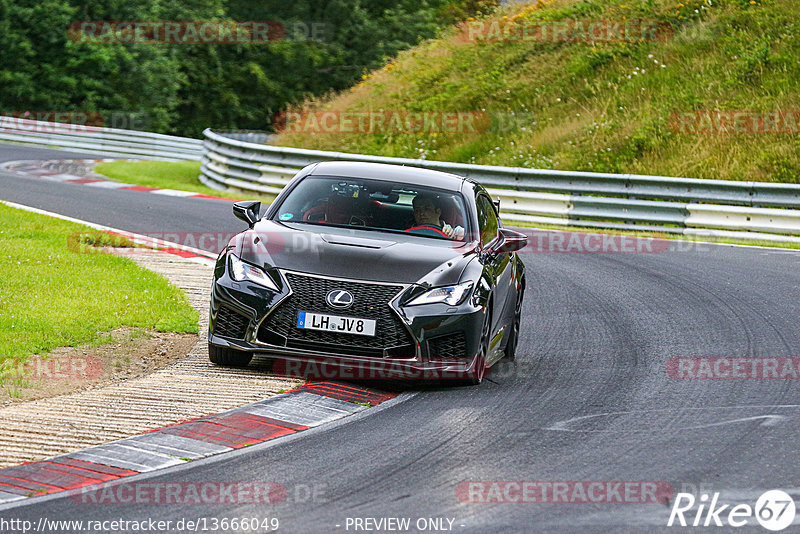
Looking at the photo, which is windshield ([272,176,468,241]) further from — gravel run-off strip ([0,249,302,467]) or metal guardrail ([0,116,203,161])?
metal guardrail ([0,116,203,161])

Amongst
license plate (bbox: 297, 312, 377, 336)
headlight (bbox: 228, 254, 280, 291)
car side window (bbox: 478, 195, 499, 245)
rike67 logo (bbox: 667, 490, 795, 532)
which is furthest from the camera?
car side window (bbox: 478, 195, 499, 245)

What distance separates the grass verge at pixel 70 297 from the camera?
351 inches

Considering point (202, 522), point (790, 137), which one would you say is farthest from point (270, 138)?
point (202, 522)

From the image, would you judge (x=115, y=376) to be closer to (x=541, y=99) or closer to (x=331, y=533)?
(x=331, y=533)

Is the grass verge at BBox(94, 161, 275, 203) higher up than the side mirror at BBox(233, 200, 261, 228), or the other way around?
the side mirror at BBox(233, 200, 261, 228)

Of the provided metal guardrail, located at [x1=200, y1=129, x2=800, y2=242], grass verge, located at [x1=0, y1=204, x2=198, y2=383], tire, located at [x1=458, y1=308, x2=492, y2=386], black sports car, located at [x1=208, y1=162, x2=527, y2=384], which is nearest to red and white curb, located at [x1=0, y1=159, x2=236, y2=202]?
metal guardrail, located at [x1=200, y1=129, x2=800, y2=242]

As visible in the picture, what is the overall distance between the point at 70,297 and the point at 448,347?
423 centimetres

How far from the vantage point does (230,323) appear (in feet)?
26.9

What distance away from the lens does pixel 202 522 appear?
5.13 meters

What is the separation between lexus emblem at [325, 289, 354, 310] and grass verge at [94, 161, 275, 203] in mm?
15838

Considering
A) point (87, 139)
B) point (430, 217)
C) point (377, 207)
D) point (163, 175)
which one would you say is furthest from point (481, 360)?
point (87, 139)

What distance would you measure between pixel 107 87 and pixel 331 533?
142 ft

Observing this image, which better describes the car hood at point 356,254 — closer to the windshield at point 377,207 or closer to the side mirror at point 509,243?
the windshield at point 377,207

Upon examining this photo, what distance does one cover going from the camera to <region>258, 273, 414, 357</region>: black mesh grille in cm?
790
